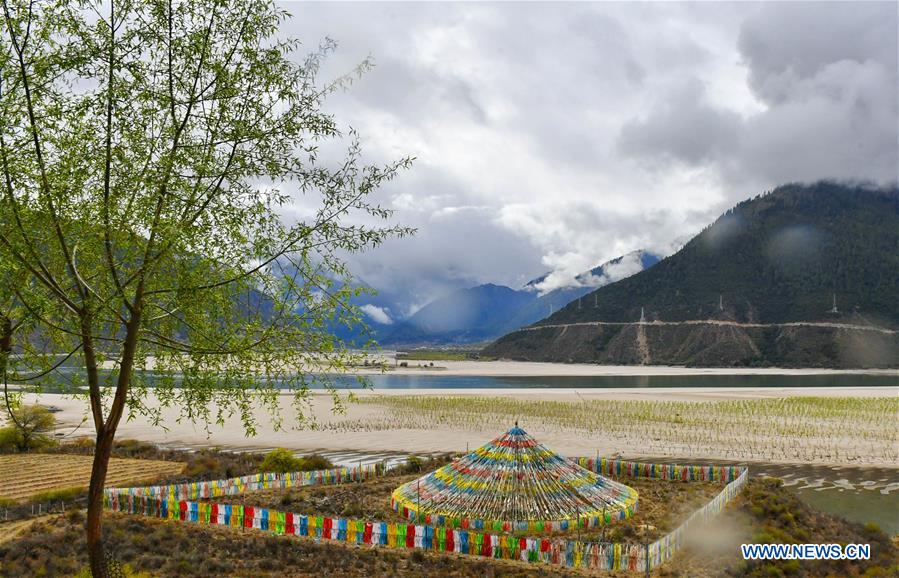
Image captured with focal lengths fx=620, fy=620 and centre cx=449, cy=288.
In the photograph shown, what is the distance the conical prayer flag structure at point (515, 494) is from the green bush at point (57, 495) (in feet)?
44.5

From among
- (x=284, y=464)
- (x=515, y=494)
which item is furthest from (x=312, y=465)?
(x=515, y=494)

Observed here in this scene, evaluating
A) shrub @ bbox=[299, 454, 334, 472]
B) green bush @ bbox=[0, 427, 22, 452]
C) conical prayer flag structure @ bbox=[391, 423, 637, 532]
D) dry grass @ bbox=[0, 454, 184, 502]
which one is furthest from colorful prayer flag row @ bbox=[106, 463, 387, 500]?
green bush @ bbox=[0, 427, 22, 452]

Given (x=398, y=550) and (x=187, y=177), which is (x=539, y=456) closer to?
(x=398, y=550)

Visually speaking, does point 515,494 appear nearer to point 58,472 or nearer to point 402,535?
point 402,535

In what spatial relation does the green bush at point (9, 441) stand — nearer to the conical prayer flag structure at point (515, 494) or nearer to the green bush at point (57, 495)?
the green bush at point (57, 495)

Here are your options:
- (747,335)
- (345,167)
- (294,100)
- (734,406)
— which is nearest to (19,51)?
(294,100)

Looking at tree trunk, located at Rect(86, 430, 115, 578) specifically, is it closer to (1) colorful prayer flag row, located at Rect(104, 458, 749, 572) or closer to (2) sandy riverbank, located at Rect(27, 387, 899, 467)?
(1) colorful prayer flag row, located at Rect(104, 458, 749, 572)

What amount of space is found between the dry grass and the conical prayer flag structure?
14.8m

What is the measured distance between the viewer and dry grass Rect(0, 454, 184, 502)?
28.0 meters

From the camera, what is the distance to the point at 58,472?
30828mm

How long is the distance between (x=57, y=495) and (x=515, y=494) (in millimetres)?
18783

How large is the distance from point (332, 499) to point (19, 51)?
791 inches

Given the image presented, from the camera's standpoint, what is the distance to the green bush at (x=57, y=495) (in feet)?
82.2

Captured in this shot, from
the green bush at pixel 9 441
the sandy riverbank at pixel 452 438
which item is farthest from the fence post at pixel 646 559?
the green bush at pixel 9 441
